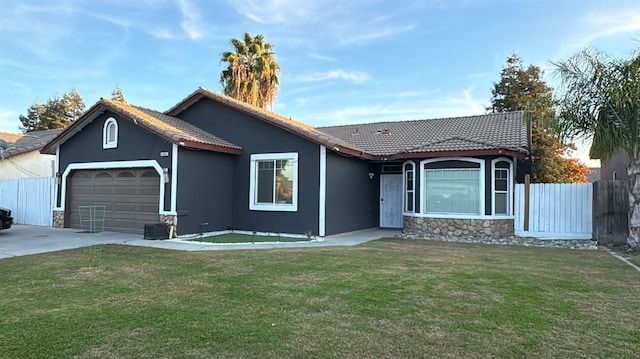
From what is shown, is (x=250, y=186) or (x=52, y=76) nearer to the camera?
(x=250, y=186)

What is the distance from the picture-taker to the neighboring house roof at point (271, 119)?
12492mm

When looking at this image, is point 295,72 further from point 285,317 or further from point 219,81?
point 285,317

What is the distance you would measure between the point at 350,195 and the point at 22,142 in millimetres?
19303

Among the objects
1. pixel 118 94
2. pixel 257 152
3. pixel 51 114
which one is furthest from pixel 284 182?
pixel 118 94

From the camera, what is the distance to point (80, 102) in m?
42.4

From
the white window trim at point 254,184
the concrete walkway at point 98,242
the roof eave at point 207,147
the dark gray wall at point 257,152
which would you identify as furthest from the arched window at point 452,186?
the roof eave at point 207,147

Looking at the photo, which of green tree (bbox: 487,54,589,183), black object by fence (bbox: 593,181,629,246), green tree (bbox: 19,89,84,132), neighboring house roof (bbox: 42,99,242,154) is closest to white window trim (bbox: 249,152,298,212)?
neighboring house roof (bbox: 42,99,242,154)

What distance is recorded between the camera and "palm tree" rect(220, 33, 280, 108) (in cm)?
2388

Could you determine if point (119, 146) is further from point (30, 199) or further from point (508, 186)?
point (508, 186)

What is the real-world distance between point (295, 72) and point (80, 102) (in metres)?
28.9

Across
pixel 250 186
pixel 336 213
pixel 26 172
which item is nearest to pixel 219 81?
pixel 26 172

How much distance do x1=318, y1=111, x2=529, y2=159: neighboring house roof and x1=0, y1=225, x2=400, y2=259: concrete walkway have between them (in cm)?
325

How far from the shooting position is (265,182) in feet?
44.6

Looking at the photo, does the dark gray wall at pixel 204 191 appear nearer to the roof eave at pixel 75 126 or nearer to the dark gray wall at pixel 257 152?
the dark gray wall at pixel 257 152
